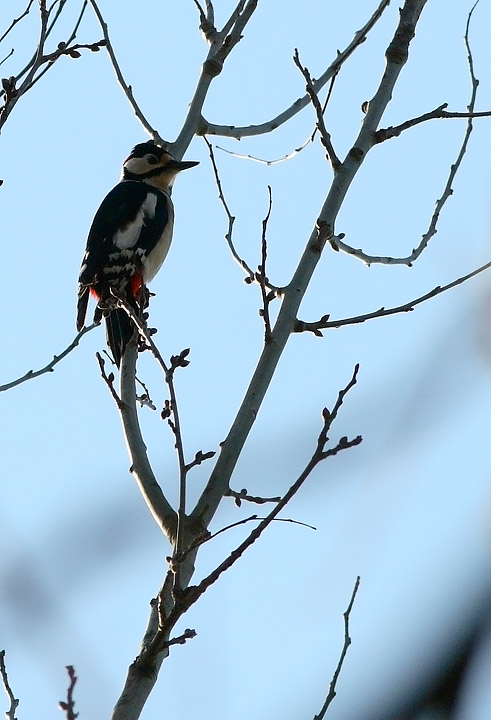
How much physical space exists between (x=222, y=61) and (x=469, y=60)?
108 cm

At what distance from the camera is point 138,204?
6676mm

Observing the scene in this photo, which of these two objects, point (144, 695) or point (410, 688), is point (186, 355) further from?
point (410, 688)

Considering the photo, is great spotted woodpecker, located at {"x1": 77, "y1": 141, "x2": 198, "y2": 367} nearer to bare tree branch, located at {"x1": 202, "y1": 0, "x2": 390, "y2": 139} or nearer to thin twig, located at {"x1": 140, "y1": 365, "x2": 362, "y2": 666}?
bare tree branch, located at {"x1": 202, "y1": 0, "x2": 390, "y2": 139}

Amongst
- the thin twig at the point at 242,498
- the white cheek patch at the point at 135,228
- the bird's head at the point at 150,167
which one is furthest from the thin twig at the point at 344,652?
the bird's head at the point at 150,167

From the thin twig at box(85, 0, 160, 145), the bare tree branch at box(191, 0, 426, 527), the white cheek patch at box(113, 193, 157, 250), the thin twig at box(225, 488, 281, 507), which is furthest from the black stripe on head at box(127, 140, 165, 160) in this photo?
the thin twig at box(225, 488, 281, 507)

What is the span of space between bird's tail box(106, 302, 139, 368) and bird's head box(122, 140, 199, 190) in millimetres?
2510

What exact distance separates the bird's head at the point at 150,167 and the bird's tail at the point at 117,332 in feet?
8.23

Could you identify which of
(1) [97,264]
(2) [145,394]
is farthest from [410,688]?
(1) [97,264]

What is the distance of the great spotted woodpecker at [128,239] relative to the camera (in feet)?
20.0

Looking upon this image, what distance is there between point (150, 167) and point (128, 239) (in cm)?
115

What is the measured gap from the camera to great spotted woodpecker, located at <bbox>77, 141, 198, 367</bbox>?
20.0 ft

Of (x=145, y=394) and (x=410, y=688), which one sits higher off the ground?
(x=145, y=394)

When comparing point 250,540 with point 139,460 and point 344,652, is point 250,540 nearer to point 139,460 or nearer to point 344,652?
point 344,652

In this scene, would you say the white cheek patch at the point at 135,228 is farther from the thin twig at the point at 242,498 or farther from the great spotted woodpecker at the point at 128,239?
the thin twig at the point at 242,498
